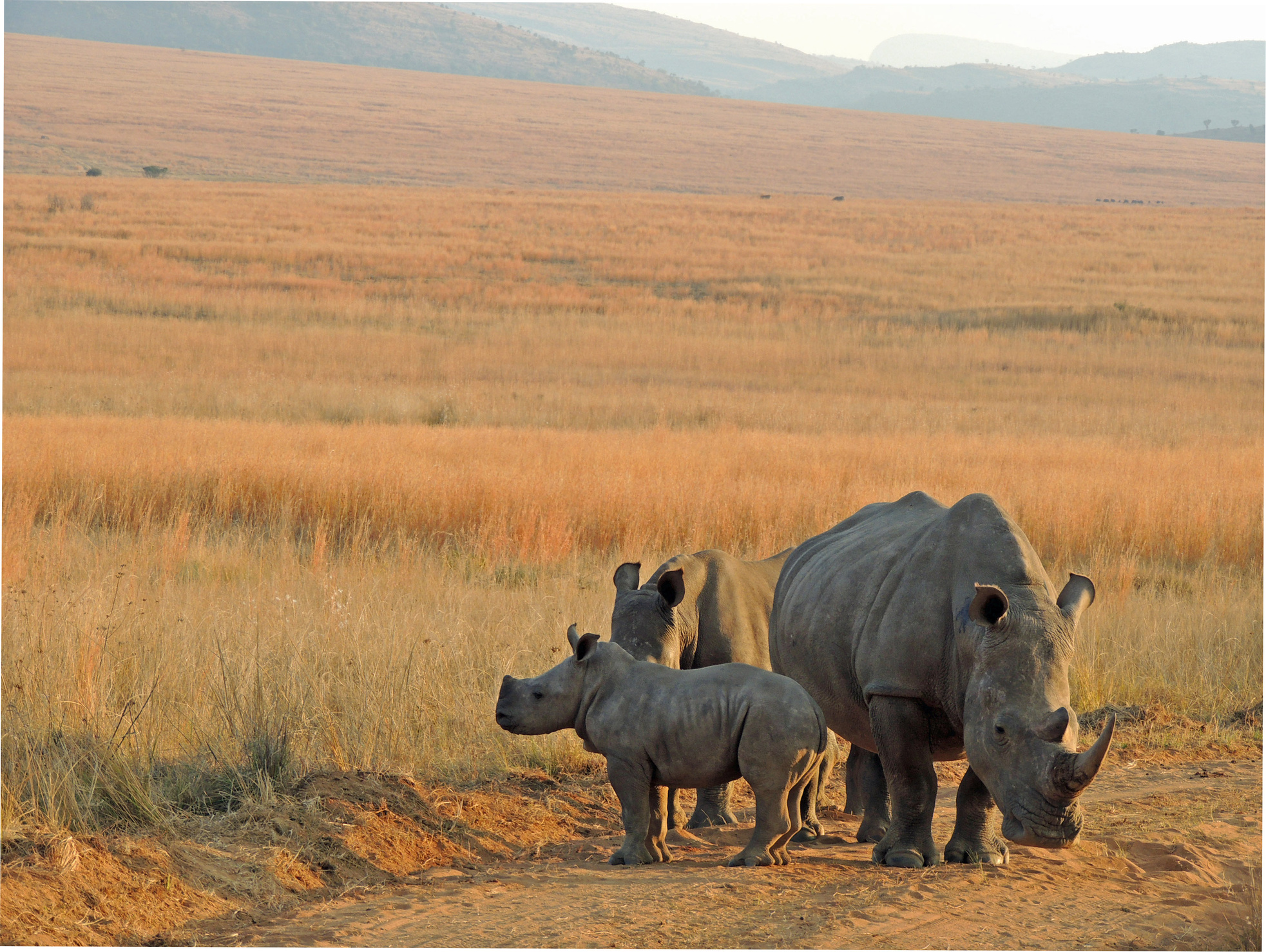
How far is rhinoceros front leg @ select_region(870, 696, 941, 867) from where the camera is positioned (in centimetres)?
473

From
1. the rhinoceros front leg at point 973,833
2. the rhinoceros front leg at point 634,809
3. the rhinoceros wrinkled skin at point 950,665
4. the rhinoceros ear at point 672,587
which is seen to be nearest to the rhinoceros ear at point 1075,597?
the rhinoceros wrinkled skin at point 950,665

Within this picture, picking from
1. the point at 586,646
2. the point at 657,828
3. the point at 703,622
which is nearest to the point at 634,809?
the point at 657,828

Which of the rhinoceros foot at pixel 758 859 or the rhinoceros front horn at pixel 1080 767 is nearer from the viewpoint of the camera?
the rhinoceros front horn at pixel 1080 767

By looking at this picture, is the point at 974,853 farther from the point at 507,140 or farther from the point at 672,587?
the point at 507,140

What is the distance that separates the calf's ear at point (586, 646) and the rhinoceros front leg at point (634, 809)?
0.43 m

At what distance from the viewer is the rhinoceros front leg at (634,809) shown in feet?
16.5

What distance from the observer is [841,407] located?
25047 millimetres

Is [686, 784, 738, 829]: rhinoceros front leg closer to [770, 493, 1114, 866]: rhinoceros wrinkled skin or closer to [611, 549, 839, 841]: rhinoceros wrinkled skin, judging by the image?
[611, 549, 839, 841]: rhinoceros wrinkled skin

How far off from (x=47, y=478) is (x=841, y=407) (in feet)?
51.0

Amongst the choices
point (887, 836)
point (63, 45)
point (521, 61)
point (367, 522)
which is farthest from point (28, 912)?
point (521, 61)

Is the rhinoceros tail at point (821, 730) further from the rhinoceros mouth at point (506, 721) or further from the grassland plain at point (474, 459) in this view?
the grassland plain at point (474, 459)

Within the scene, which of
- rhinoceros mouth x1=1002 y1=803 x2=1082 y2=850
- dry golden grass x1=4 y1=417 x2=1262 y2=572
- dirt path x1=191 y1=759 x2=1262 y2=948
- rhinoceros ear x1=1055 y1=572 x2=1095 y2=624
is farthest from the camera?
dry golden grass x1=4 y1=417 x2=1262 y2=572

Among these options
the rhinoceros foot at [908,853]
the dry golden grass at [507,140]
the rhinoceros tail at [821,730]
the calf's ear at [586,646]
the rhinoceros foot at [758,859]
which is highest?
the dry golden grass at [507,140]

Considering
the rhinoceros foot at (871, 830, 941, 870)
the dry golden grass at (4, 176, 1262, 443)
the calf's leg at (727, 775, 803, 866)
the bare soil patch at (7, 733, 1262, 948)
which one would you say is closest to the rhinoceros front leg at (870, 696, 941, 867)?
the rhinoceros foot at (871, 830, 941, 870)
